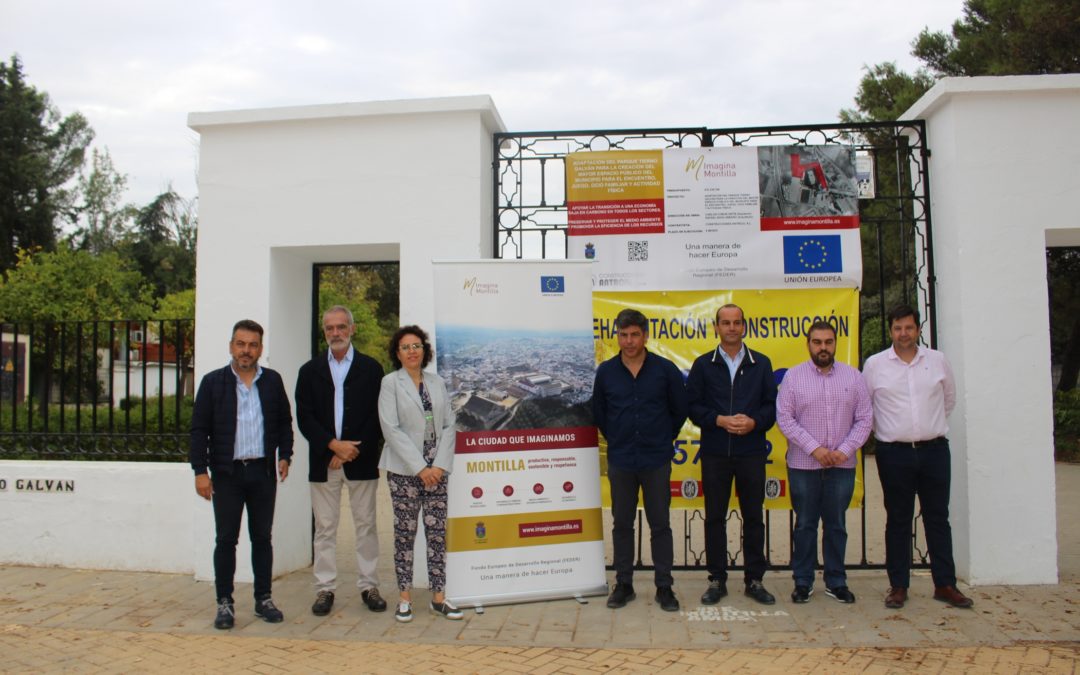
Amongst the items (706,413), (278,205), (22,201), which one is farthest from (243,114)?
(22,201)

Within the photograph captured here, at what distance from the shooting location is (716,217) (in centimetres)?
534

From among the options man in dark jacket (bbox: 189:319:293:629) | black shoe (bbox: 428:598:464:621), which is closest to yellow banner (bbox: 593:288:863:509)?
black shoe (bbox: 428:598:464:621)

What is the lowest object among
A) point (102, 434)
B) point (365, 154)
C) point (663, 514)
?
point (663, 514)

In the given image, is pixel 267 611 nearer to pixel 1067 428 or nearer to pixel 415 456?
pixel 415 456

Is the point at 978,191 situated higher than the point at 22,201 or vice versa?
the point at 22,201

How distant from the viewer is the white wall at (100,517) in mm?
5680

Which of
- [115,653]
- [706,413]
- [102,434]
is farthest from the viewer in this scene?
[102,434]

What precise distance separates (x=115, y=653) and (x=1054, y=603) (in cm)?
546

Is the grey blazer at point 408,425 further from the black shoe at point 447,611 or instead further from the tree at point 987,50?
the tree at point 987,50

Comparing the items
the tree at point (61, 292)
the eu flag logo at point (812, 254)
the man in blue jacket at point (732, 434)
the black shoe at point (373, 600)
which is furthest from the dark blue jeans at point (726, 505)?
the tree at point (61, 292)

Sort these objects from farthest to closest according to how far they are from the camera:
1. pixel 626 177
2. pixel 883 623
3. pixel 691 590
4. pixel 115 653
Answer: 1. pixel 626 177
2. pixel 691 590
3. pixel 883 623
4. pixel 115 653

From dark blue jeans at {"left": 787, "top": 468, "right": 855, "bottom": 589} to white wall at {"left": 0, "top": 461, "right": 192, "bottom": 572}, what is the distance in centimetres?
430

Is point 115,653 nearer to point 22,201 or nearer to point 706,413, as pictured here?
point 706,413

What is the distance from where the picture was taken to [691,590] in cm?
504
